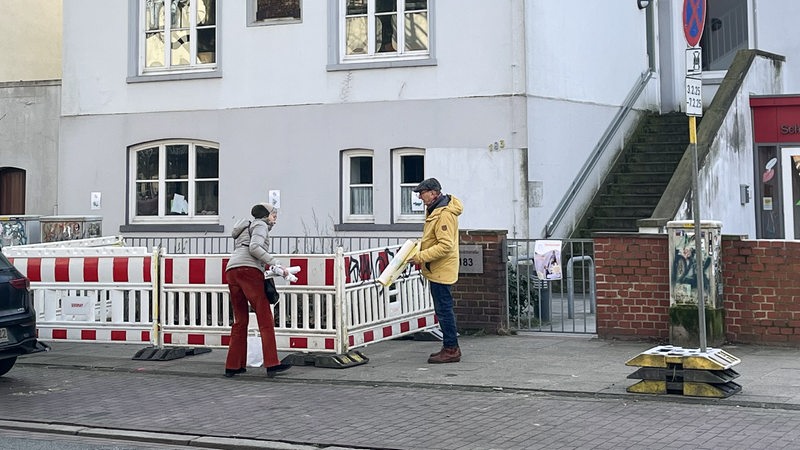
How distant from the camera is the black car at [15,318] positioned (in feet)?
35.9

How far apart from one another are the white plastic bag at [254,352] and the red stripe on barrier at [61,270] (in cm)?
277

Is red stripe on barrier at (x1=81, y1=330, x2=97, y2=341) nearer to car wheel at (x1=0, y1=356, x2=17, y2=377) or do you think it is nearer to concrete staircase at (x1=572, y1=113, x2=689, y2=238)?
car wheel at (x1=0, y1=356, x2=17, y2=377)

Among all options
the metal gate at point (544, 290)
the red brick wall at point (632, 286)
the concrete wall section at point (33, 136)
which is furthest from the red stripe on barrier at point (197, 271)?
the concrete wall section at point (33, 136)

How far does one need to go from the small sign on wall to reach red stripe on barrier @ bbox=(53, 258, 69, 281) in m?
4.96

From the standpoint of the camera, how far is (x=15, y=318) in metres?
11.1

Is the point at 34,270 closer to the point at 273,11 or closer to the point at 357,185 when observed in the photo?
the point at 357,185

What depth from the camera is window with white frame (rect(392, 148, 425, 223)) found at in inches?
749

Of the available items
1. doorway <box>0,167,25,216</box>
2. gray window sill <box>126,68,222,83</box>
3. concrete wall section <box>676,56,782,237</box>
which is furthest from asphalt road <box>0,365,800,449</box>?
doorway <box>0,167,25,216</box>

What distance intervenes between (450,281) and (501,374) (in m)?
1.23

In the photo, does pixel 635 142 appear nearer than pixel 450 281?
No

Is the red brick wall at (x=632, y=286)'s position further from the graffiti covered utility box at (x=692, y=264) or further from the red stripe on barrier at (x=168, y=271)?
the red stripe on barrier at (x=168, y=271)

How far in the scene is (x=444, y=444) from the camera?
8.09 metres

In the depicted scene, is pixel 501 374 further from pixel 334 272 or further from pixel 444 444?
pixel 444 444

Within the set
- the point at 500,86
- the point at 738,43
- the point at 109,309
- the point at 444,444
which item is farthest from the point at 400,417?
the point at 738,43
